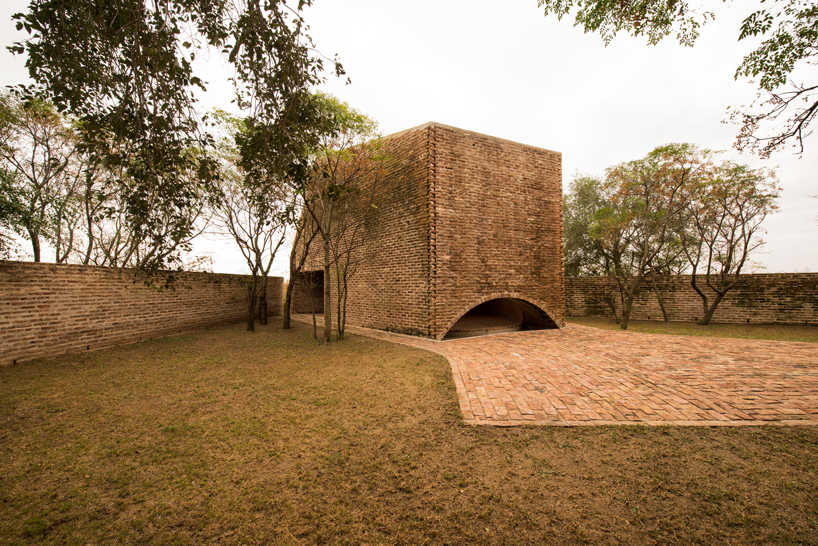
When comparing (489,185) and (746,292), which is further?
(746,292)

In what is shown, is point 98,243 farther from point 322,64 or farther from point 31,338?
point 322,64

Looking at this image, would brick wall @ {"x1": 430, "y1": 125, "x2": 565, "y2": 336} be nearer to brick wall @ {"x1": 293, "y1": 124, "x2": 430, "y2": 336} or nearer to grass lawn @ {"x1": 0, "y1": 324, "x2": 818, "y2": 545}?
brick wall @ {"x1": 293, "y1": 124, "x2": 430, "y2": 336}

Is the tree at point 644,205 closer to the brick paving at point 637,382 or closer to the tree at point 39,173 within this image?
the brick paving at point 637,382

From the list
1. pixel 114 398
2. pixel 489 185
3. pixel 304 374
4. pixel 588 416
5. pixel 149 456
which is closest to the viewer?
pixel 149 456

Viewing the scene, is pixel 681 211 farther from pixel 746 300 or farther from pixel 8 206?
pixel 8 206

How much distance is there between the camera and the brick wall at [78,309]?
19.8 feet

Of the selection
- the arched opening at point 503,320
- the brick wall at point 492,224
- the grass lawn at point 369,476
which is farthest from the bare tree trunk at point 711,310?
the grass lawn at point 369,476

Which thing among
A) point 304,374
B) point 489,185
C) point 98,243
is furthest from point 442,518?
point 98,243

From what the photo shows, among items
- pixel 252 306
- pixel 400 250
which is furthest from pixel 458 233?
pixel 252 306

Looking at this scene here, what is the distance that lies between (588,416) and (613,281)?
15068 mm

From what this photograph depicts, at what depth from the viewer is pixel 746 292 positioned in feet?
42.1

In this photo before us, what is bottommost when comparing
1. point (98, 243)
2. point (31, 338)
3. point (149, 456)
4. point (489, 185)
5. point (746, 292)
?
point (149, 456)

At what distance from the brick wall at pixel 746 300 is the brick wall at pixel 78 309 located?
747 inches

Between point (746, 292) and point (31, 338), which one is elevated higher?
point (746, 292)
